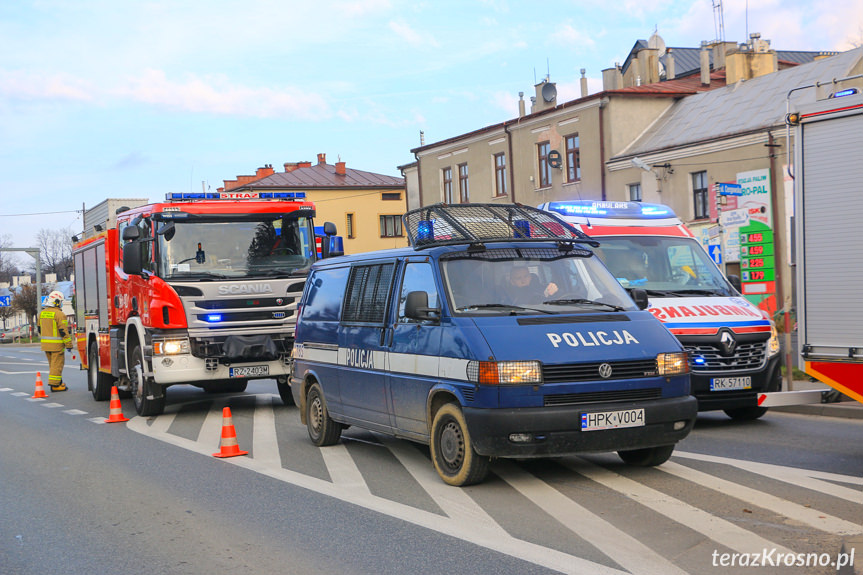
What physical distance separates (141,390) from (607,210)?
705cm

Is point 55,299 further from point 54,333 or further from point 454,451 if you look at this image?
point 454,451

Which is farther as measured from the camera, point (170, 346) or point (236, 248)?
point (236, 248)

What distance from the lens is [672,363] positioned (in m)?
7.67

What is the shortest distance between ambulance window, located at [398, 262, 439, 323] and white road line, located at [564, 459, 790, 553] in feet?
6.32

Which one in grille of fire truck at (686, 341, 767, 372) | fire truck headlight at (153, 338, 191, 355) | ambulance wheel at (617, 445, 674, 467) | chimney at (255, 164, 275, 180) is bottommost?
ambulance wheel at (617, 445, 674, 467)

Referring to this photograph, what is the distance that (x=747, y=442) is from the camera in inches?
386

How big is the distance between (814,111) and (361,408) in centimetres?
477

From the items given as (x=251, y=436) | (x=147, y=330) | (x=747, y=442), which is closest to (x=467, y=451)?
(x=747, y=442)

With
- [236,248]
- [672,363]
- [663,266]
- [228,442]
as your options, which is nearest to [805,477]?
[672,363]

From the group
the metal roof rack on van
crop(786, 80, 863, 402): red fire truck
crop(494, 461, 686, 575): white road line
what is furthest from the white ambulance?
crop(494, 461, 686, 575): white road line

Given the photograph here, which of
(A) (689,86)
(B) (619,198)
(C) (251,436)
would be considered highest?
(A) (689,86)

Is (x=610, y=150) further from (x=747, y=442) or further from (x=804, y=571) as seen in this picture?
(x=804, y=571)

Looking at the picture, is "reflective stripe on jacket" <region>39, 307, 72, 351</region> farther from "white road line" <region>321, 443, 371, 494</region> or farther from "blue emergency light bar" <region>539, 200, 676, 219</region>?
"blue emergency light bar" <region>539, 200, 676, 219</region>

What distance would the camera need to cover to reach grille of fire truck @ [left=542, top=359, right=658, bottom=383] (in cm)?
733
